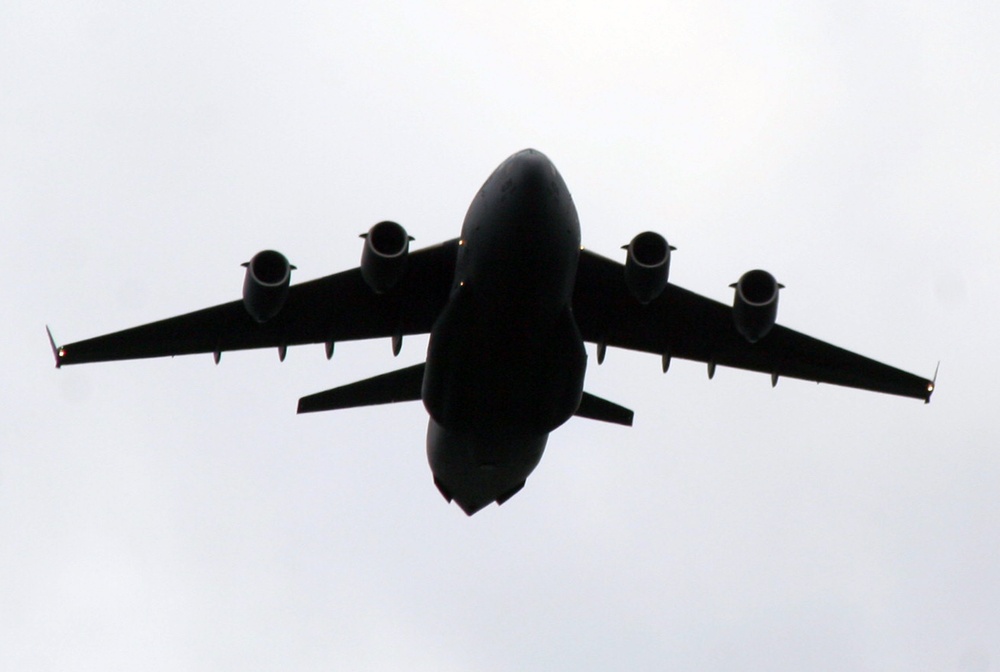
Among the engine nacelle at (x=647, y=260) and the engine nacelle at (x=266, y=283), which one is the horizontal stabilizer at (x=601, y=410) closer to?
the engine nacelle at (x=647, y=260)

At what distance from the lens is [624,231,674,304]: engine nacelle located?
45.5 ft

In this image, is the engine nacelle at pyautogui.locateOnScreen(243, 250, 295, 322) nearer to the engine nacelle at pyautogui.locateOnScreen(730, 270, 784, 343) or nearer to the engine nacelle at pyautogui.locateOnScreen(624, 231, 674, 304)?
the engine nacelle at pyautogui.locateOnScreen(624, 231, 674, 304)

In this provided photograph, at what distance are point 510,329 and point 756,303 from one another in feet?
9.31

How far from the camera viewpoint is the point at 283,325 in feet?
55.0

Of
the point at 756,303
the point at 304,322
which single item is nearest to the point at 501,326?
the point at 756,303

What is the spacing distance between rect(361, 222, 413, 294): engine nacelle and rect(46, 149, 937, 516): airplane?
2cm

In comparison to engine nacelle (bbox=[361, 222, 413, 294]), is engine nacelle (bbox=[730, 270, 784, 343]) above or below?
above

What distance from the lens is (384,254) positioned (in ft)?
45.3

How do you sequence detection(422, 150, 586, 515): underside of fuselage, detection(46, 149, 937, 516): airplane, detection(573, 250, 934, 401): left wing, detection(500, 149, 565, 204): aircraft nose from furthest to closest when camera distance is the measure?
1. detection(573, 250, 934, 401): left wing
2. detection(46, 149, 937, 516): airplane
3. detection(422, 150, 586, 515): underside of fuselage
4. detection(500, 149, 565, 204): aircraft nose

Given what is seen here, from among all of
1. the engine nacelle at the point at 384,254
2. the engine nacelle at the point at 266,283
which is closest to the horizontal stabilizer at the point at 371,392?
the engine nacelle at the point at 266,283

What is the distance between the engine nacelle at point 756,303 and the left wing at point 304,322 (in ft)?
12.2

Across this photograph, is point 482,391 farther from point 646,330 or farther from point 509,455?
point 646,330

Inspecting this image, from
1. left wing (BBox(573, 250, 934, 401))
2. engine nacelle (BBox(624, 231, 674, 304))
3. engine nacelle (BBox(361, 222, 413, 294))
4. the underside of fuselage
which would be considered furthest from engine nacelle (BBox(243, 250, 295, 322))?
left wing (BBox(573, 250, 934, 401))

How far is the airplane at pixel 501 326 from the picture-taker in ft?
44.7
